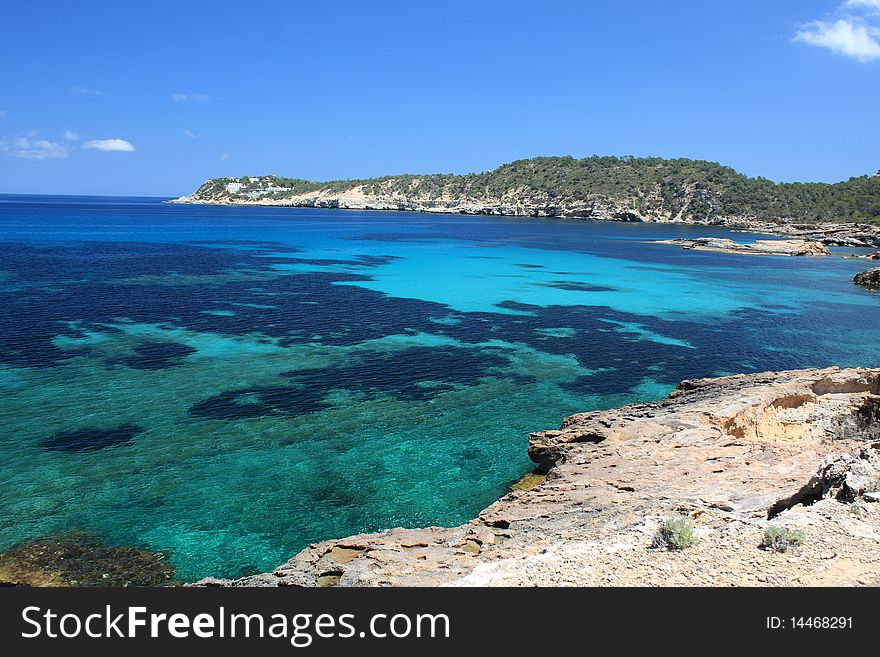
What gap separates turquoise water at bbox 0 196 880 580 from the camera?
60.5ft

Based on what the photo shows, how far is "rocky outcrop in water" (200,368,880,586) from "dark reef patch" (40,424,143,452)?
1170 cm

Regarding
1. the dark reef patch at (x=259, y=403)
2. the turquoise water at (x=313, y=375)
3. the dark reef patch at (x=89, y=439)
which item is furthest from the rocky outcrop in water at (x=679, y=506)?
the dark reef patch at (x=89, y=439)

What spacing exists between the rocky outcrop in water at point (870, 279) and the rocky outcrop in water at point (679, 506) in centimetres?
6003

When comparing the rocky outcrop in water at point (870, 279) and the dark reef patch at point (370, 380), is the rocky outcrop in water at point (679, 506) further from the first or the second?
the rocky outcrop in water at point (870, 279)

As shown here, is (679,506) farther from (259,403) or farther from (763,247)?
(763,247)

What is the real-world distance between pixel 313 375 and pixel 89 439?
10850 mm

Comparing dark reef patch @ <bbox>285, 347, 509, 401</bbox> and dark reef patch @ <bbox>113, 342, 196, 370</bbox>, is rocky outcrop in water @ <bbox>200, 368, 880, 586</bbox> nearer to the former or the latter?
dark reef patch @ <bbox>285, 347, 509, 401</bbox>

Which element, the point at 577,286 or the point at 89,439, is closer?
the point at 89,439

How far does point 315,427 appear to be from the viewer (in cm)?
2422

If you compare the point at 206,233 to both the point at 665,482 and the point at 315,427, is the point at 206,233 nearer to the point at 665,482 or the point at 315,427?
the point at 315,427

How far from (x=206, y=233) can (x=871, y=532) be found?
129 m

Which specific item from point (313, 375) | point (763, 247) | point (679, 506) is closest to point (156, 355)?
point (313, 375)

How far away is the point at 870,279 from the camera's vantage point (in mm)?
71312
